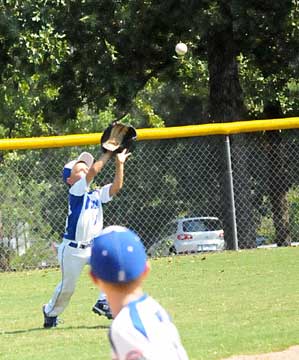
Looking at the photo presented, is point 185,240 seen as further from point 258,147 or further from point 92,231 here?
point 92,231

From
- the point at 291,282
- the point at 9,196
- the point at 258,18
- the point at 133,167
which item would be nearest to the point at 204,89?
the point at 258,18

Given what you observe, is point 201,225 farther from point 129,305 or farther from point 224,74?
point 129,305

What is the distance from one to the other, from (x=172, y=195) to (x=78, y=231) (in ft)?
28.2

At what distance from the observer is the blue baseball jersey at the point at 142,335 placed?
3344 mm

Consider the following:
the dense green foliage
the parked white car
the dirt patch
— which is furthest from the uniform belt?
the dense green foliage

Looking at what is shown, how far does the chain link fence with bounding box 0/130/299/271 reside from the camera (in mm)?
15805

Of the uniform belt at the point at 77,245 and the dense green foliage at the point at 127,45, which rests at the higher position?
the dense green foliage at the point at 127,45

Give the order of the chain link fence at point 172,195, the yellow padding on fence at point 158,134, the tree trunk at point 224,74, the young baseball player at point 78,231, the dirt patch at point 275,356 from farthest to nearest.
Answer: the tree trunk at point 224,74
the chain link fence at point 172,195
the yellow padding on fence at point 158,134
the young baseball player at point 78,231
the dirt patch at point 275,356

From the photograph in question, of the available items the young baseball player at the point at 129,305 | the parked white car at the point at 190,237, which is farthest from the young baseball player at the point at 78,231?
the parked white car at the point at 190,237

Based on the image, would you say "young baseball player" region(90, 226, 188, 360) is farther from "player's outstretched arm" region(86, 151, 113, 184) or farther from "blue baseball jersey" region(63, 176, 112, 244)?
"blue baseball jersey" region(63, 176, 112, 244)

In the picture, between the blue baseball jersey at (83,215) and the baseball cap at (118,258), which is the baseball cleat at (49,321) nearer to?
the blue baseball jersey at (83,215)

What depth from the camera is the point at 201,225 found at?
60.9ft

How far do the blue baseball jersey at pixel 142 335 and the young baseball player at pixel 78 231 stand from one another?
5507mm

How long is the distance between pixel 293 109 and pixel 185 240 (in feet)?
29.4
